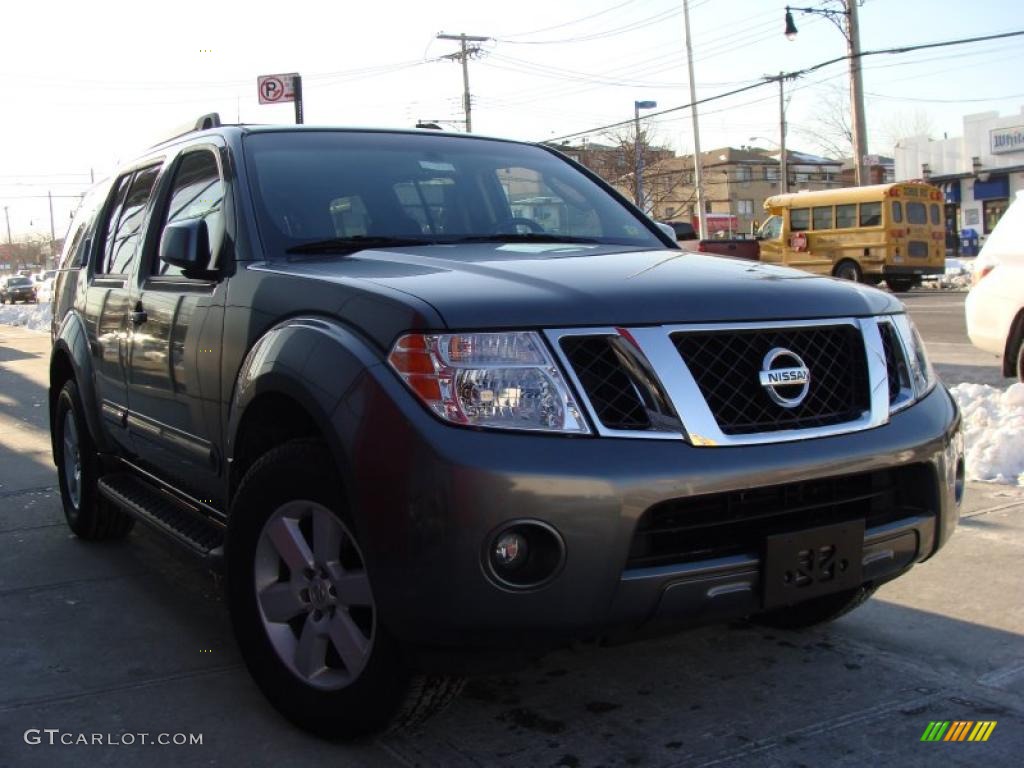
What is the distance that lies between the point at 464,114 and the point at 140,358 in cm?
4383

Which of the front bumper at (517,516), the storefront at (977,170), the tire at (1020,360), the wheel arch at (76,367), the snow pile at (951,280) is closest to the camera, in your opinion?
the front bumper at (517,516)

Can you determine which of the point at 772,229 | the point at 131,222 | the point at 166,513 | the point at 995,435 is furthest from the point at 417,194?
the point at 772,229

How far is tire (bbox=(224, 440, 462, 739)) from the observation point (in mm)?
2801

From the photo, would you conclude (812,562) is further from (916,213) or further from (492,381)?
(916,213)

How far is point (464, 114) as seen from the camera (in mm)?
46688

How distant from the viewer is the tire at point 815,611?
3.75 m

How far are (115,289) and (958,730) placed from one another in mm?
3729

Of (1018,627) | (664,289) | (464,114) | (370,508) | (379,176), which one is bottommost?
(1018,627)

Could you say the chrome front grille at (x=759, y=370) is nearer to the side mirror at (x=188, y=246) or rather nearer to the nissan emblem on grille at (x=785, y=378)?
the nissan emblem on grille at (x=785, y=378)

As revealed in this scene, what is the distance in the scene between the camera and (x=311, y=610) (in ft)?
9.86

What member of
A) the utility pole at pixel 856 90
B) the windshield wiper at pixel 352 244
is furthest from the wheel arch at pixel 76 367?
the utility pole at pixel 856 90

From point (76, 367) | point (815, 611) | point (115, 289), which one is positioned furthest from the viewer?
point (76, 367)

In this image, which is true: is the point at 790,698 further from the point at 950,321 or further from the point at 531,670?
the point at 950,321

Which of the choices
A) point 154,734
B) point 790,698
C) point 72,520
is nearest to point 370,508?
point 154,734
